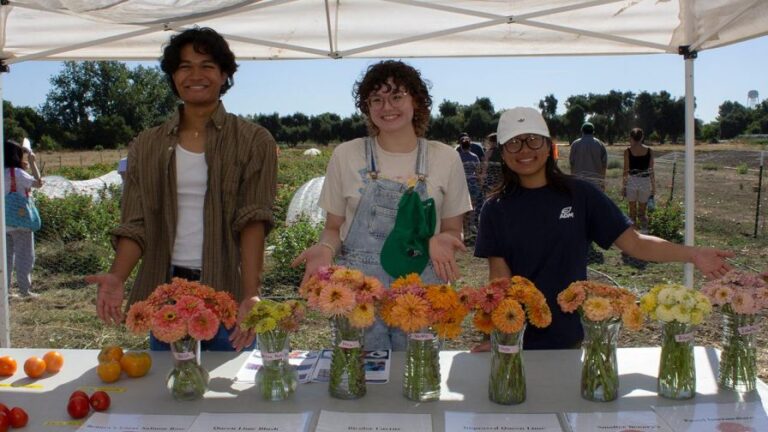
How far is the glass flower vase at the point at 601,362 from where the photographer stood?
1604mm

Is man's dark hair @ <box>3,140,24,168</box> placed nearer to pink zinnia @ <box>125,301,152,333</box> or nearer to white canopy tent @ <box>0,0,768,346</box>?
white canopy tent @ <box>0,0,768,346</box>

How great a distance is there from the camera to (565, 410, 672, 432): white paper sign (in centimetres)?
146

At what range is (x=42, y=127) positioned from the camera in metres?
32.8

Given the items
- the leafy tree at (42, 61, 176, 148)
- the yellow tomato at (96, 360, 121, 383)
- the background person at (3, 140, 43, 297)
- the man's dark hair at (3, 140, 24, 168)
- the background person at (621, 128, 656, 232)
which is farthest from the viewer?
the leafy tree at (42, 61, 176, 148)

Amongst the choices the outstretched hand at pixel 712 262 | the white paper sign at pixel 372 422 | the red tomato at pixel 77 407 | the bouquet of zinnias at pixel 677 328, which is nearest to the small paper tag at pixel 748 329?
the bouquet of zinnias at pixel 677 328

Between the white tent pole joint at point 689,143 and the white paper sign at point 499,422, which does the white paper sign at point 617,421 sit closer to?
the white paper sign at point 499,422

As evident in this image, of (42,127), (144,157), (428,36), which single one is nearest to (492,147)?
(428,36)

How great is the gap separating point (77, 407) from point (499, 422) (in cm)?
101

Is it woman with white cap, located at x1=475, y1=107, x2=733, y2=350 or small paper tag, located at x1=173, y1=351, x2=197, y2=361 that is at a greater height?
woman with white cap, located at x1=475, y1=107, x2=733, y2=350

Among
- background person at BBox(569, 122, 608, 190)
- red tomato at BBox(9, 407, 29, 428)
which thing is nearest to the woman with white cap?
red tomato at BBox(9, 407, 29, 428)

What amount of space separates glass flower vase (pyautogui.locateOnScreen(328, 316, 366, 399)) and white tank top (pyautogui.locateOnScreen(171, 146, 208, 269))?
0.68 metres

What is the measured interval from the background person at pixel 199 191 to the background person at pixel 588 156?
6675 mm

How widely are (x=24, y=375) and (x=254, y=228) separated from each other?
79 centimetres

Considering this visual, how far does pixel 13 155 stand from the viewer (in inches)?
225
